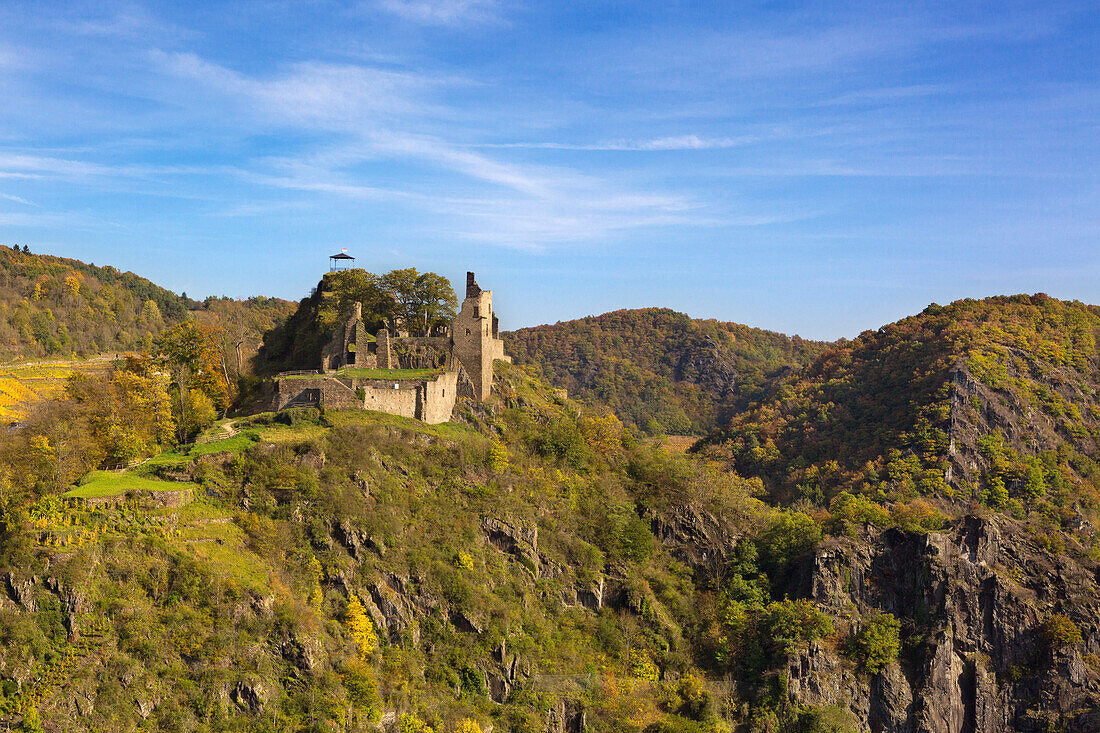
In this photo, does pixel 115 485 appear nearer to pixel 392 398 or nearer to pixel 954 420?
pixel 392 398

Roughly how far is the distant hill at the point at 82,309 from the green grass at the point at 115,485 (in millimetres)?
53540

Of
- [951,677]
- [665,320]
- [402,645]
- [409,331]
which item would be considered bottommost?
[951,677]

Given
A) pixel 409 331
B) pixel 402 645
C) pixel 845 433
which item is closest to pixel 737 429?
pixel 845 433

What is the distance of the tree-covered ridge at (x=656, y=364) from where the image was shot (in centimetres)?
15988

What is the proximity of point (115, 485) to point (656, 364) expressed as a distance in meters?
154

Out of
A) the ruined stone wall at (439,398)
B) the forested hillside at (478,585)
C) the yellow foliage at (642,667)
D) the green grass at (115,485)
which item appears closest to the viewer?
the forested hillside at (478,585)

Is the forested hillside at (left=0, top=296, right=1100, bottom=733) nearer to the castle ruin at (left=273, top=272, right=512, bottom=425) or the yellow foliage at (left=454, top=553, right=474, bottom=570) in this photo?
the yellow foliage at (left=454, top=553, right=474, bottom=570)

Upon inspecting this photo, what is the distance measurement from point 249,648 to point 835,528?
42.3m

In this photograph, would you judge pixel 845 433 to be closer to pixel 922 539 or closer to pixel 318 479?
pixel 922 539

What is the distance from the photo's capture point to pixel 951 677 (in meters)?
51.3

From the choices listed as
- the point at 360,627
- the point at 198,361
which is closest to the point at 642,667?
the point at 360,627

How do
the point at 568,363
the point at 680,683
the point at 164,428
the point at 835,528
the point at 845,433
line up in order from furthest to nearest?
the point at 568,363
the point at 845,433
the point at 835,528
the point at 680,683
the point at 164,428

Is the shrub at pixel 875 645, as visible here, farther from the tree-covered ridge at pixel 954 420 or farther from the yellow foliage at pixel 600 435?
the yellow foliage at pixel 600 435

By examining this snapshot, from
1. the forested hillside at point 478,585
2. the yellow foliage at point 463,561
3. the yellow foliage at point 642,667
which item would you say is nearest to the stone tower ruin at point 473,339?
the forested hillside at point 478,585
